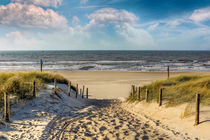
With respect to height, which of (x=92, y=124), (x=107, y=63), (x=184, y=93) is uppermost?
(x=107, y=63)

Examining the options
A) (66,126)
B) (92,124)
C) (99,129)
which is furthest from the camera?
(92,124)

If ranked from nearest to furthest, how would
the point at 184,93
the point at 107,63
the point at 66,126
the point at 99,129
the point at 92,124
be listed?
1. the point at 99,129
2. the point at 66,126
3. the point at 92,124
4. the point at 184,93
5. the point at 107,63

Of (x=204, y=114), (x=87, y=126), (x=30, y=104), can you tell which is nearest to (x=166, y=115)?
(x=204, y=114)

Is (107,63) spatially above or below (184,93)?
above

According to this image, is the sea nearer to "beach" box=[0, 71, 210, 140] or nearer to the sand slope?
"beach" box=[0, 71, 210, 140]

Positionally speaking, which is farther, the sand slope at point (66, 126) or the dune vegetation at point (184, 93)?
the dune vegetation at point (184, 93)

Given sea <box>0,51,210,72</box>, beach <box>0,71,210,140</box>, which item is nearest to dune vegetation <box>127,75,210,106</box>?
beach <box>0,71,210,140</box>

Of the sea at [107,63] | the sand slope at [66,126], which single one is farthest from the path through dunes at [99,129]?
the sea at [107,63]

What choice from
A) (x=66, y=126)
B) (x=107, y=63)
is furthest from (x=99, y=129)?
(x=107, y=63)

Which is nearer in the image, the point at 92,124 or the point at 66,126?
the point at 66,126

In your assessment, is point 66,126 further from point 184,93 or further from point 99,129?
point 184,93

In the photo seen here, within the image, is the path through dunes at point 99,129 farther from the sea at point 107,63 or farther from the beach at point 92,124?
the sea at point 107,63

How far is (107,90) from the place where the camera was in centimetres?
2273

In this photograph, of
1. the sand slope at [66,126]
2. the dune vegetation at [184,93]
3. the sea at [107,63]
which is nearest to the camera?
the sand slope at [66,126]
